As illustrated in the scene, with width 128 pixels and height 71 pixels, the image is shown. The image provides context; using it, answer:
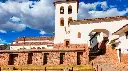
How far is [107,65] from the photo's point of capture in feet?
79.4

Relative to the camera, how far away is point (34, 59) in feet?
85.3

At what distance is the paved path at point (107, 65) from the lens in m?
22.5

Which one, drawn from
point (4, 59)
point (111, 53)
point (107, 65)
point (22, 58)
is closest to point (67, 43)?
point (111, 53)

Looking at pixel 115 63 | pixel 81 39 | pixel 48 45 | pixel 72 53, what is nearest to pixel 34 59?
pixel 72 53

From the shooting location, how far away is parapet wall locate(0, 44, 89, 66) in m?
25.3

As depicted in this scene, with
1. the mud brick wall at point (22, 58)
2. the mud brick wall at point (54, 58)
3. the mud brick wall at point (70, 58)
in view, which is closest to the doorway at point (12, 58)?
the mud brick wall at point (22, 58)

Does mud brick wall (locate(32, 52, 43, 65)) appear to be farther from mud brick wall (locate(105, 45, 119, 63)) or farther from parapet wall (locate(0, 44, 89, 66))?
mud brick wall (locate(105, 45, 119, 63))

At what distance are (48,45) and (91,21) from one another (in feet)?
108

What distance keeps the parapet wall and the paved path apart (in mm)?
1673

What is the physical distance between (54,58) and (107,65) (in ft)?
19.4

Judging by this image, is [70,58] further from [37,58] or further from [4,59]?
[4,59]

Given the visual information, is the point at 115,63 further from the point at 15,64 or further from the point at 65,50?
the point at 15,64

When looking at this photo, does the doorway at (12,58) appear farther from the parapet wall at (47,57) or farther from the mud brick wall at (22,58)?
the mud brick wall at (22,58)

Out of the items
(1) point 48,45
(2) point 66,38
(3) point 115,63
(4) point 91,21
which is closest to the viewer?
(3) point 115,63
